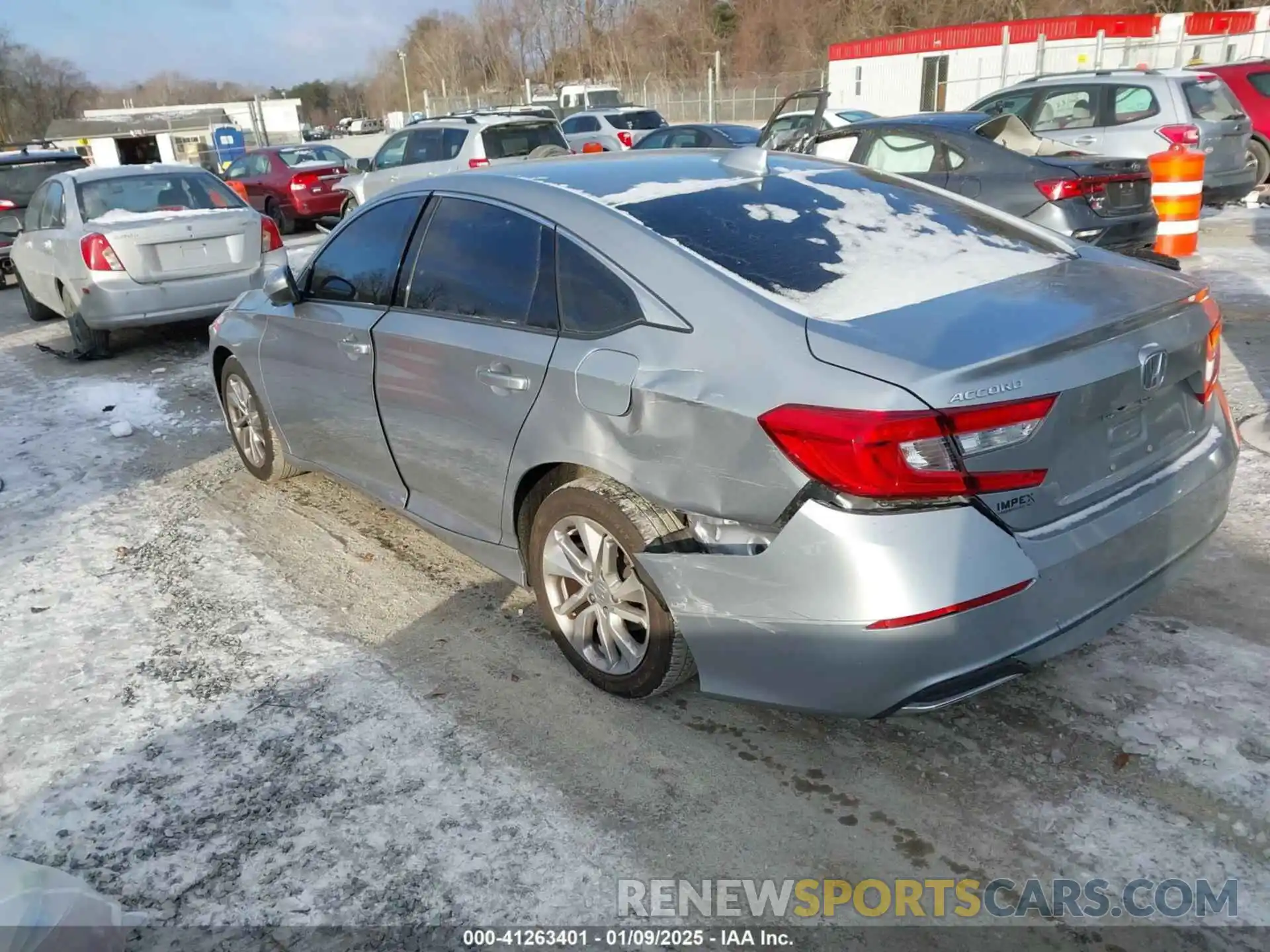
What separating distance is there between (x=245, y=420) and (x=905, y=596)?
4297 mm

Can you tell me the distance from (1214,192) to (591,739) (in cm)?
1257

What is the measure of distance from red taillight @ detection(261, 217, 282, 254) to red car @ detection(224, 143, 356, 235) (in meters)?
8.19

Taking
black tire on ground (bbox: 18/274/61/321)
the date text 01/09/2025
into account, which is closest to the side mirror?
the date text 01/09/2025

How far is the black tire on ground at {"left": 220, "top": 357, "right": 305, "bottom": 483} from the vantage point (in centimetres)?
516

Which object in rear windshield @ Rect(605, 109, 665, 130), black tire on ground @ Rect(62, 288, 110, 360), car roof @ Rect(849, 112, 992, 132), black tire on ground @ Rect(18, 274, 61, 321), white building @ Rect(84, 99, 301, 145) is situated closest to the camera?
car roof @ Rect(849, 112, 992, 132)

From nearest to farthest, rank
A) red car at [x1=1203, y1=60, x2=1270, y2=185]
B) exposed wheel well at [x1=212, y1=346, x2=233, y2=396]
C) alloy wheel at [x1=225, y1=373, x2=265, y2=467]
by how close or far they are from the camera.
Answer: alloy wheel at [x1=225, y1=373, x2=265, y2=467]
exposed wheel well at [x1=212, y1=346, x2=233, y2=396]
red car at [x1=1203, y1=60, x2=1270, y2=185]

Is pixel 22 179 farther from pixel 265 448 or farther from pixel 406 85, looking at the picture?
pixel 406 85

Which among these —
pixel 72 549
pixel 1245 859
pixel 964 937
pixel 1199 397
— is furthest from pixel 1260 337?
pixel 72 549

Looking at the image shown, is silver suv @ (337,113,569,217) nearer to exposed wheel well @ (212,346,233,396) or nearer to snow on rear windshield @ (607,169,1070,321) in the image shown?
exposed wheel well @ (212,346,233,396)

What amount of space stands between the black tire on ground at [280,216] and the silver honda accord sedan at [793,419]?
1496 cm

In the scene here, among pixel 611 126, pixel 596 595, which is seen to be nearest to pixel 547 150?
pixel 611 126

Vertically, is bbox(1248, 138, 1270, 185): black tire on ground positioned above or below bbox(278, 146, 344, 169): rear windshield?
below

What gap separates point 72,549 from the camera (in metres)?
4.83

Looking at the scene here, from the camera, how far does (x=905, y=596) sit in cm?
235
